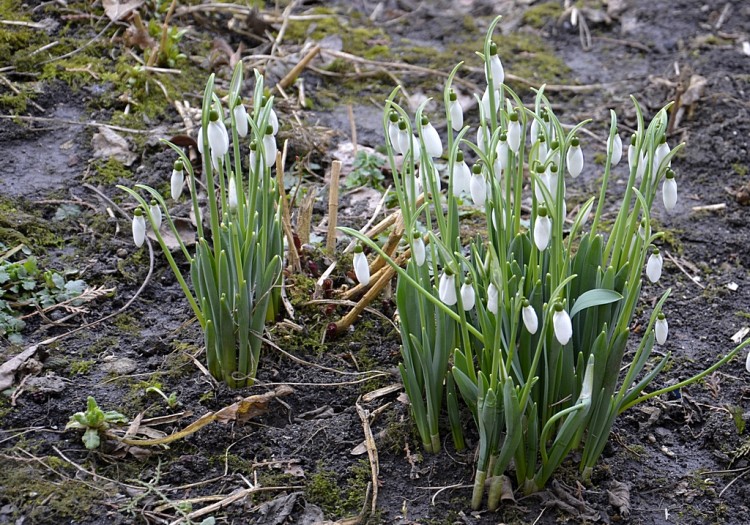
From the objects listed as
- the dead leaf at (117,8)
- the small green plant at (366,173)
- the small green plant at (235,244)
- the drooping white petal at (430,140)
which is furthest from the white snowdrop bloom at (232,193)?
the dead leaf at (117,8)

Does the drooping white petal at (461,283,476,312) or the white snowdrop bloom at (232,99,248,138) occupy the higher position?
the white snowdrop bloom at (232,99,248,138)

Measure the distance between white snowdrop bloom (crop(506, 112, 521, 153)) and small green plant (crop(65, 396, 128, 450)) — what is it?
1.36 meters

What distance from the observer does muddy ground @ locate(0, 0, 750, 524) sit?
239 cm

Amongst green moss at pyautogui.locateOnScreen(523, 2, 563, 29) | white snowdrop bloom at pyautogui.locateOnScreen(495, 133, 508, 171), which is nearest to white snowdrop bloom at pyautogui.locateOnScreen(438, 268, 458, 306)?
white snowdrop bloom at pyautogui.locateOnScreen(495, 133, 508, 171)

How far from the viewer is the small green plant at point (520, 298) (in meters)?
2.10

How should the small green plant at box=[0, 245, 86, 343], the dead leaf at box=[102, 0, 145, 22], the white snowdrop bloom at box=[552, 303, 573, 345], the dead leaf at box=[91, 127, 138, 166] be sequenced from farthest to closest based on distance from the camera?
the dead leaf at box=[102, 0, 145, 22]
the dead leaf at box=[91, 127, 138, 166]
the small green plant at box=[0, 245, 86, 343]
the white snowdrop bloom at box=[552, 303, 573, 345]

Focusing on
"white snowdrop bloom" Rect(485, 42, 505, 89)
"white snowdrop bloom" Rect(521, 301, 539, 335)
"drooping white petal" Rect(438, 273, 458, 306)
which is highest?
"white snowdrop bloom" Rect(485, 42, 505, 89)

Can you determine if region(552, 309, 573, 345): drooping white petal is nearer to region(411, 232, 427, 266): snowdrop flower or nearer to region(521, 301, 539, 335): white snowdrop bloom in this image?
region(521, 301, 539, 335): white snowdrop bloom

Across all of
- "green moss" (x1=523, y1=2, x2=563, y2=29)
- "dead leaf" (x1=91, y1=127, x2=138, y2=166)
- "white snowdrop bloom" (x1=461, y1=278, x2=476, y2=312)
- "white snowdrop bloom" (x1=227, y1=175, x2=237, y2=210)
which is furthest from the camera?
"green moss" (x1=523, y1=2, x2=563, y2=29)

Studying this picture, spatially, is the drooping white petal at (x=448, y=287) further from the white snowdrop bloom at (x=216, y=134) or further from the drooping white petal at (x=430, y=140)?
the white snowdrop bloom at (x=216, y=134)

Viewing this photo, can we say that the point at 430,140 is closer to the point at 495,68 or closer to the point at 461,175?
the point at 461,175

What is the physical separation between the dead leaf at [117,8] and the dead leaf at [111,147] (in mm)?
1060

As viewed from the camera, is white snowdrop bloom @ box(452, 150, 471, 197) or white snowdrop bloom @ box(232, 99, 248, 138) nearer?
white snowdrop bloom @ box(452, 150, 471, 197)

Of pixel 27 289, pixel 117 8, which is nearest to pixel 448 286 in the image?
pixel 27 289
